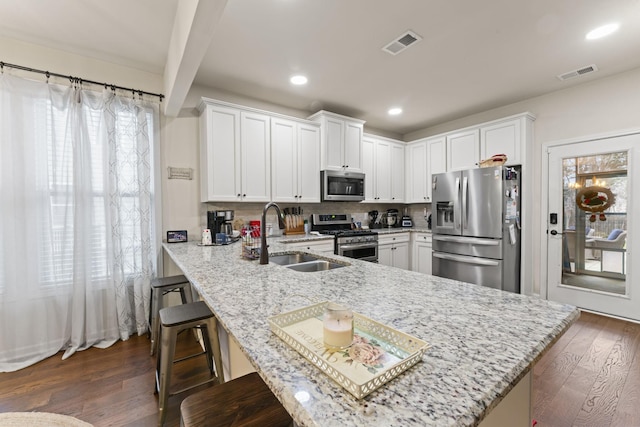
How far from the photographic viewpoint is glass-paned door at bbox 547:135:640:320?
2990 mm

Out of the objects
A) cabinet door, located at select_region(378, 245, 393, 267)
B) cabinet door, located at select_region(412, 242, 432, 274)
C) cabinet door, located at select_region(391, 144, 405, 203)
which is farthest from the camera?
cabinet door, located at select_region(391, 144, 405, 203)

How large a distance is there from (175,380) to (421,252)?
3.62 meters

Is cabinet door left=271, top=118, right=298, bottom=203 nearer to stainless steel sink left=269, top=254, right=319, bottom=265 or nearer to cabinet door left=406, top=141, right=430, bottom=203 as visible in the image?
stainless steel sink left=269, top=254, right=319, bottom=265

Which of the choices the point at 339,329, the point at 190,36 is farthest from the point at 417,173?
the point at 339,329

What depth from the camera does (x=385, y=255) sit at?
162 inches

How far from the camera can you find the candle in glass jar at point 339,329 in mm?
667

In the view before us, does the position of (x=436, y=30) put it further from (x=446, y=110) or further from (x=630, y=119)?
(x=630, y=119)

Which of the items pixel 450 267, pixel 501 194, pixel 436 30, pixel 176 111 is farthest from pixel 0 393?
pixel 501 194

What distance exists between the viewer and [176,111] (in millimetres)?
2828

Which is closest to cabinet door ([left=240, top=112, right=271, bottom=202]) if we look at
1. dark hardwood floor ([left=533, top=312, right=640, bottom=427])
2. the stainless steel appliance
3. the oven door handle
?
the stainless steel appliance

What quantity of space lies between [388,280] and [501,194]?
2.68 metres

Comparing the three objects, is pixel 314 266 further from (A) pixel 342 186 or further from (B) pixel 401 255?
(B) pixel 401 255

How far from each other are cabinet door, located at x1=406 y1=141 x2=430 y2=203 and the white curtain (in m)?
3.90

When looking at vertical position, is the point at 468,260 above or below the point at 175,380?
above
